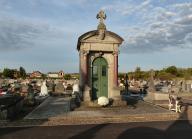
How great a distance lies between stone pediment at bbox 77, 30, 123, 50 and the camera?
1992 cm

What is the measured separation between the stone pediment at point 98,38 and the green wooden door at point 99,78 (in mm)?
1250

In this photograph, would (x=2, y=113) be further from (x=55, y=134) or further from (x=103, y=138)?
(x=103, y=138)

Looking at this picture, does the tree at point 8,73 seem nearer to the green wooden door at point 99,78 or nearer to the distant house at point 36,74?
the distant house at point 36,74

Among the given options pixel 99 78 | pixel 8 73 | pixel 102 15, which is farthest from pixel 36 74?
pixel 102 15

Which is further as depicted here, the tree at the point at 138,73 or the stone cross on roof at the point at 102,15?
the tree at the point at 138,73

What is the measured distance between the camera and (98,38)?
20094mm

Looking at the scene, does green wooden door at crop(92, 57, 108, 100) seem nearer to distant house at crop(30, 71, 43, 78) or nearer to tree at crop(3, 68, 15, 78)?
tree at crop(3, 68, 15, 78)

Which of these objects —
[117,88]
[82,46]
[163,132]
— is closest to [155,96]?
[117,88]

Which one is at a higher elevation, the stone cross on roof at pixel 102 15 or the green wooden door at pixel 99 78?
the stone cross on roof at pixel 102 15

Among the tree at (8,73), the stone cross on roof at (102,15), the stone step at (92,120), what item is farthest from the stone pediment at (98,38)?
the tree at (8,73)

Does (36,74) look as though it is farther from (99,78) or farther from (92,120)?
(92,120)

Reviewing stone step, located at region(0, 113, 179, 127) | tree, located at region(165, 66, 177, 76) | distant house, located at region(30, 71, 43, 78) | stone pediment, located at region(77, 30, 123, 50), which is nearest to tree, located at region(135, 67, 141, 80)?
tree, located at region(165, 66, 177, 76)

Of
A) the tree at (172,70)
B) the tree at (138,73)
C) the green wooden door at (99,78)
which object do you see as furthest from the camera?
the tree at (172,70)

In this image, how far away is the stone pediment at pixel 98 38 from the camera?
19922 millimetres
